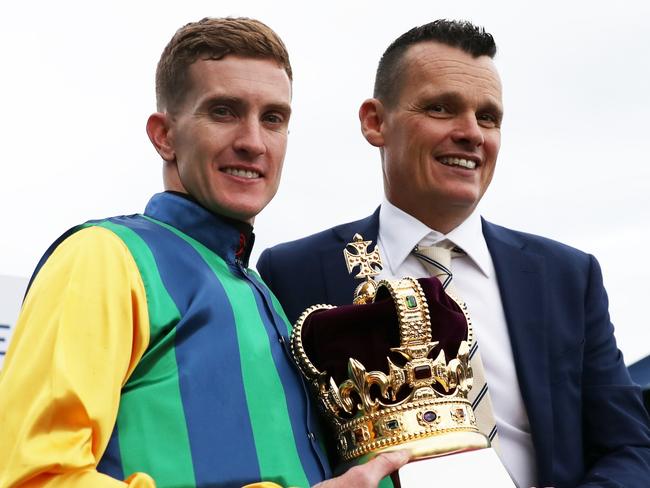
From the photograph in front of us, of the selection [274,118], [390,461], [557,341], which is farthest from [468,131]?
[390,461]

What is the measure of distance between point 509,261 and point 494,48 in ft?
2.33

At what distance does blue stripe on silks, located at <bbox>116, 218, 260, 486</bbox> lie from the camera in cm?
204

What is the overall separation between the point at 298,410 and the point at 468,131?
1.16 m

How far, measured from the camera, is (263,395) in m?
2.17

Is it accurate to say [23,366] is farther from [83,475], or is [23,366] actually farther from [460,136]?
[460,136]

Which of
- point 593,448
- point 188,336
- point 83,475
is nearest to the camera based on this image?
point 83,475

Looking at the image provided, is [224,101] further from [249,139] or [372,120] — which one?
[372,120]

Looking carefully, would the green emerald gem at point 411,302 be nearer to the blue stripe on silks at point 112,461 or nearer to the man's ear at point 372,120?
the blue stripe on silks at point 112,461

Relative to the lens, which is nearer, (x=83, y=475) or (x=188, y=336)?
(x=83, y=475)

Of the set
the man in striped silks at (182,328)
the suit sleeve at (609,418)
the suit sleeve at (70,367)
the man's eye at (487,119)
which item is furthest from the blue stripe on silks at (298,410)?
the man's eye at (487,119)

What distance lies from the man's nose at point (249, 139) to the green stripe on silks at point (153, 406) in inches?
17.0

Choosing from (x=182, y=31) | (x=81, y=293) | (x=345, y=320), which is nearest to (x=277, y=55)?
(x=182, y=31)

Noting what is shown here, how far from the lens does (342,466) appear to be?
90.0 inches

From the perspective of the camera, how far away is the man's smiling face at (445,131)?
3080mm
